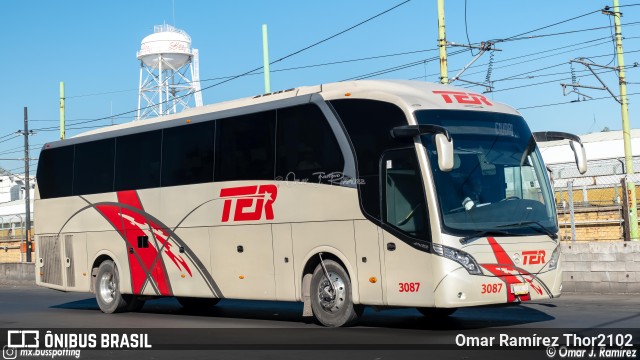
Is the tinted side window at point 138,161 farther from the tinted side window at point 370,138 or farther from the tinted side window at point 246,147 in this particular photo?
the tinted side window at point 370,138

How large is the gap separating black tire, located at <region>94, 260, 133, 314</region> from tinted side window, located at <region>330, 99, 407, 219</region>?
7.69m

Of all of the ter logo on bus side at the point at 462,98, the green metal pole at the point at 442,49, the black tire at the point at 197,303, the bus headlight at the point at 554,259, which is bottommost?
the black tire at the point at 197,303

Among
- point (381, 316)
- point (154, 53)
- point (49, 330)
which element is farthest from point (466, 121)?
point (154, 53)

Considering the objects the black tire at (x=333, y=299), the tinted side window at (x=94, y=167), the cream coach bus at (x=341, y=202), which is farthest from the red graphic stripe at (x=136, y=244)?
the black tire at (x=333, y=299)

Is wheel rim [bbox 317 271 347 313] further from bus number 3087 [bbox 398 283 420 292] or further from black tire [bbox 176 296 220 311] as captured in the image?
black tire [bbox 176 296 220 311]

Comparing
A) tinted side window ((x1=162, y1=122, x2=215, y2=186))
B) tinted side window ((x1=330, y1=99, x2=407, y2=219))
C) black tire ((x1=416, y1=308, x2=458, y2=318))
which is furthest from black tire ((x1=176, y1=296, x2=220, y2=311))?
tinted side window ((x1=330, y1=99, x2=407, y2=219))

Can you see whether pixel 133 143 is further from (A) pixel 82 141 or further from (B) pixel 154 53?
(B) pixel 154 53

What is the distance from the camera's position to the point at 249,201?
16.6m

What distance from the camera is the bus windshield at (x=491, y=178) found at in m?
13.5

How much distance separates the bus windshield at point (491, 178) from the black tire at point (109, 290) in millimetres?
9034

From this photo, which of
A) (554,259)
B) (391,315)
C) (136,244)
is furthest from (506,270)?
(136,244)

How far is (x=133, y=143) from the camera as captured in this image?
1973cm

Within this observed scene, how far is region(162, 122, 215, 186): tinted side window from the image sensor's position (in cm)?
1769

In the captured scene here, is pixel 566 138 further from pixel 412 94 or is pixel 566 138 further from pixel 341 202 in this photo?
pixel 341 202
